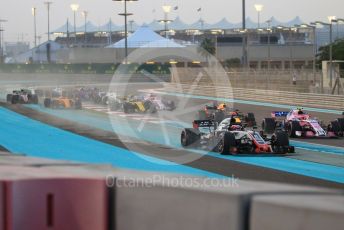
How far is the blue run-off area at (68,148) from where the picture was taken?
54.4 feet

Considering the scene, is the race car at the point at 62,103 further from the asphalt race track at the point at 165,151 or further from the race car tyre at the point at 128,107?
the race car tyre at the point at 128,107

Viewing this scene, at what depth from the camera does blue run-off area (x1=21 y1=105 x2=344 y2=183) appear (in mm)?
15797

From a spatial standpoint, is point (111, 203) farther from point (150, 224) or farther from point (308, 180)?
point (308, 180)

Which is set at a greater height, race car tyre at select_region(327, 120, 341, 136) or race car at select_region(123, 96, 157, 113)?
race car at select_region(123, 96, 157, 113)

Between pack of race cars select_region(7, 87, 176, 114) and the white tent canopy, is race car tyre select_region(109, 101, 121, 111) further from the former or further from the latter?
the white tent canopy

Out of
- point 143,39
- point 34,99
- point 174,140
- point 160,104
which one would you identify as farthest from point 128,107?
point 143,39

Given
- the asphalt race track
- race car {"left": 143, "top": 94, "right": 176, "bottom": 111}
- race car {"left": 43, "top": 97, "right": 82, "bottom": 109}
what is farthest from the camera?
race car {"left": 43, "top": 97, "right": 82, "bottom": 109}

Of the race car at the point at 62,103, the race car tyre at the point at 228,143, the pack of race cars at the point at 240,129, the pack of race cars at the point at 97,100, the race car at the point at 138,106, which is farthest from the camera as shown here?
the race car at the point at 62,103

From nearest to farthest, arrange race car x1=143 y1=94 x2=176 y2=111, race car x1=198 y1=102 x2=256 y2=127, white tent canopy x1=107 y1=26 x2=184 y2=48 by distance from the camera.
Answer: race car x1=198 y1=102 x2=256 y2=127, race car x1=143 y1=94 x2=176 y2=111, white tent canopy x1=107 y1=26 x2=184 y2=48

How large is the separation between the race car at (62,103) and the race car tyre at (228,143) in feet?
71.3

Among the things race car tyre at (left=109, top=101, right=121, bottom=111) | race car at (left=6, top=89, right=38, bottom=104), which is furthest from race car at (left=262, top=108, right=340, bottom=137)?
race car at (left=6, top=89, right=38, bottom=104)

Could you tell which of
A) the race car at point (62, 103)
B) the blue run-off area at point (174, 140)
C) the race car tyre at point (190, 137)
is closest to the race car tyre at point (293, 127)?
the blue run-off area at point (174, 140)

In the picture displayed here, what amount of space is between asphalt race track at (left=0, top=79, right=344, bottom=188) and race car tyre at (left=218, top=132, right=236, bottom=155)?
375mm

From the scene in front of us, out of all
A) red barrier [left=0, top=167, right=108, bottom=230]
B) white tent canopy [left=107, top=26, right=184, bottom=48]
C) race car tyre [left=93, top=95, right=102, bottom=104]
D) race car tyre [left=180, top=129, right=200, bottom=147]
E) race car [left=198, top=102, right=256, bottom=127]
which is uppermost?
white tent canopy [left=107, top=26, right=184, bottom=48]
